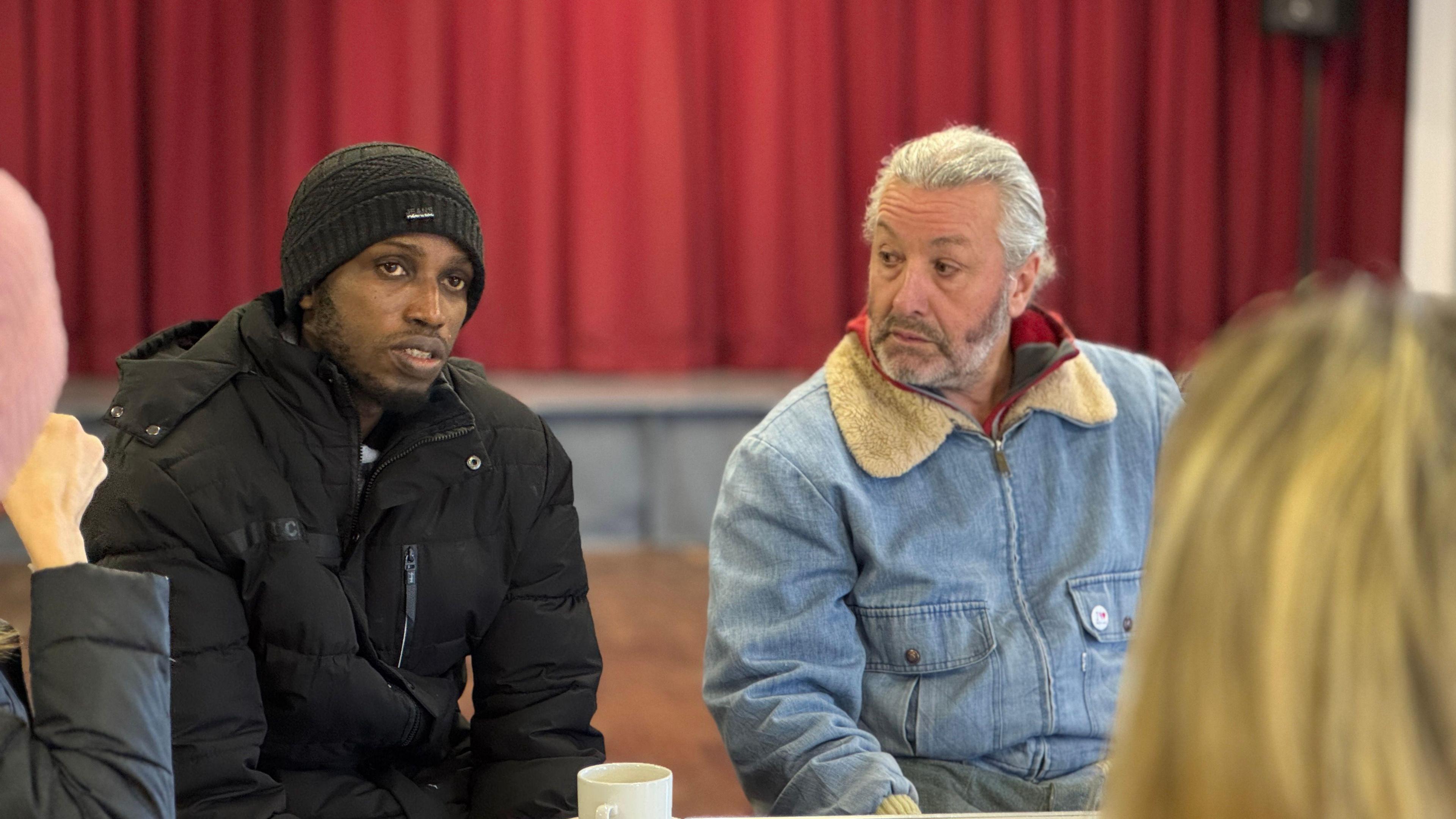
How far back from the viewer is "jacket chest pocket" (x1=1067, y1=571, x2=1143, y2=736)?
5.73ft

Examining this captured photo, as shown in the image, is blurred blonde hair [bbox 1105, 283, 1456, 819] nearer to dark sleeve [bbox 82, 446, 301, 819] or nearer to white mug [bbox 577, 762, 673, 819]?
white mug [bbox 577, 762, 673, 819]

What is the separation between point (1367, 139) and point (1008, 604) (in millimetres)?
4363

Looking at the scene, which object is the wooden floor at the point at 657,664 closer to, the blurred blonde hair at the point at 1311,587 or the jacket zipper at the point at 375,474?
the jacket zipper at the point at 375,474

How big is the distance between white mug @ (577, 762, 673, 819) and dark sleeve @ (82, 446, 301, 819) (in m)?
0.48

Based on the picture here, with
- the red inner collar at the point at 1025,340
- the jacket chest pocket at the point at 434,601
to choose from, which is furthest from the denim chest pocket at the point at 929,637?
the jacket chest pocket at the point at 434,601

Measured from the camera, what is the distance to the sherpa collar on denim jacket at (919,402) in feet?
5.88

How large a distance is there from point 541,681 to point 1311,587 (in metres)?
1.34

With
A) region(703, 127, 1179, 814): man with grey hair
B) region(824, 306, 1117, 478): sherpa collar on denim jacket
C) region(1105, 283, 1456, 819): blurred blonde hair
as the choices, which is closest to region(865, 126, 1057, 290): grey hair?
region(703, 127, 1179, 814): man with grey hair

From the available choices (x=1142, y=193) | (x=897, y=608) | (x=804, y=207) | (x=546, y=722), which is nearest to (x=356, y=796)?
(x=546, y=722)

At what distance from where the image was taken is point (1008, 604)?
1.77 m

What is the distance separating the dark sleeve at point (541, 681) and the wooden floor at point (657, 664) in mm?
680

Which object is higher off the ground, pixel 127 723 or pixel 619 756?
pixel 127 723

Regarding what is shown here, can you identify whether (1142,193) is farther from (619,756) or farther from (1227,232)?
(619,756)

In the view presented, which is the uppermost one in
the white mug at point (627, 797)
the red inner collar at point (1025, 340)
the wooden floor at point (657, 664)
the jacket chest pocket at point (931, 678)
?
the red inner collar at point (1025, 340)
